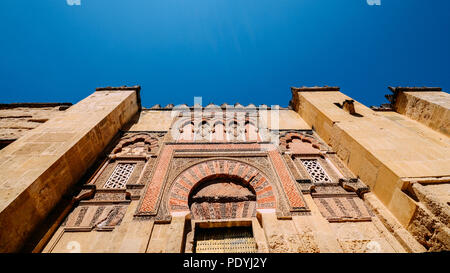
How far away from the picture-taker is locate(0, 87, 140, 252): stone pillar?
2346mm

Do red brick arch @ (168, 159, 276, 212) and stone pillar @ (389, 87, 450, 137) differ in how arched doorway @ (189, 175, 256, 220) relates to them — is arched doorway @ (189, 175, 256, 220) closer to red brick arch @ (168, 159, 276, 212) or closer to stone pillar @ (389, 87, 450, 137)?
red brick arch @ (168, 159, 276, 212)

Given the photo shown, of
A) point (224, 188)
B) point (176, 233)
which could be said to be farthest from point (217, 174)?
point (176, 233)

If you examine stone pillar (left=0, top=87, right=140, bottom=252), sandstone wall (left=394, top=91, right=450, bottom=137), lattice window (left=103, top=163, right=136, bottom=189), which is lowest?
lattice window (left=103, top=163, right=136, bottom=189)

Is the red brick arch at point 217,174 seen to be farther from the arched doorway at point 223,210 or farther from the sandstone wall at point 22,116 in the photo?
the sandstone wall at point 22,116

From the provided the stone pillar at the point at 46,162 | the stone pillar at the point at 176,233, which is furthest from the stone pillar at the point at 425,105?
the stone pillar at the point at 46,162

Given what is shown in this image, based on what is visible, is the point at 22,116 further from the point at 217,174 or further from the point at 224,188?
the point at 224,188

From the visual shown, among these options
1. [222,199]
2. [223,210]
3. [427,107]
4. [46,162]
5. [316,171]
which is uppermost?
[427,107]

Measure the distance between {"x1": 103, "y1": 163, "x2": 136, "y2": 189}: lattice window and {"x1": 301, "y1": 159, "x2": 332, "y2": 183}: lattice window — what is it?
389 centimetres

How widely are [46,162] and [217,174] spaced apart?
2800 millimetres

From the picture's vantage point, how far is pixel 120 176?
12.9 feet

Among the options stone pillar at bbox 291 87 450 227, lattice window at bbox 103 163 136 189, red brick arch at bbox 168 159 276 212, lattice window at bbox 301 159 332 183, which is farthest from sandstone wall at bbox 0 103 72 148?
stone pillar at bbox 291 87 450 227

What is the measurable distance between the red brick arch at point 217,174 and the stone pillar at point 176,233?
0.20 meters

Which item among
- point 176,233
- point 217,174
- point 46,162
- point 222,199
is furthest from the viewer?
point 217,174

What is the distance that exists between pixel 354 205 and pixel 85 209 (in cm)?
458
